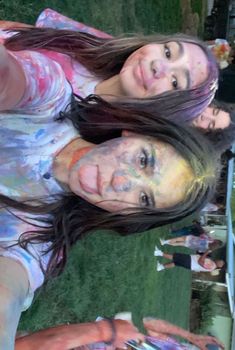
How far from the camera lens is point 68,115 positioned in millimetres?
2340

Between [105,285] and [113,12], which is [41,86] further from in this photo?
[113,12]

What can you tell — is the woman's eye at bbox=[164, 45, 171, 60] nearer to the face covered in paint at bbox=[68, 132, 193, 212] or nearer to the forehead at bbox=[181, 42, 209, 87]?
the forehead at bbox=[181, 42, 209, 87]

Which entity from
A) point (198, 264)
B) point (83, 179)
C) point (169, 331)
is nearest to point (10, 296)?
point (83, 179)

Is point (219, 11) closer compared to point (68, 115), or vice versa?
point (68, 115)

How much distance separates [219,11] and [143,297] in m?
7.99

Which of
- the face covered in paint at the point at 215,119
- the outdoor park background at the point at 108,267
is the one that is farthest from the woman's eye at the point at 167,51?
the outdoor park background at the point at 108,267

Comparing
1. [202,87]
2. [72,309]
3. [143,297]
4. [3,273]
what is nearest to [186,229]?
[143,297]

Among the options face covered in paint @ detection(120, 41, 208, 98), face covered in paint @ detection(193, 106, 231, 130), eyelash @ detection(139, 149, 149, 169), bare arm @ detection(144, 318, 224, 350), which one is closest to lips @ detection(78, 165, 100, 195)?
eyelash @ detection(139, 149, 149, 169)

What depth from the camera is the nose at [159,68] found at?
2715mm

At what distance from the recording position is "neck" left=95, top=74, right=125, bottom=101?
263cm

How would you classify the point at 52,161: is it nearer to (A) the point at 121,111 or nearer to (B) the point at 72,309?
(A) the point at 121,111

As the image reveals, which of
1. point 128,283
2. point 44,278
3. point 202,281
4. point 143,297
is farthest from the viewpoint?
point 202,281

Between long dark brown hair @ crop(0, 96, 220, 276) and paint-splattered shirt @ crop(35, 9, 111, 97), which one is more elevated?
paint-splattered shirt @ crop(35, 9, 111, 97)

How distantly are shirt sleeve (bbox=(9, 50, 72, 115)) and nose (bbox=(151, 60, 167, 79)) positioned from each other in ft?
1.83
